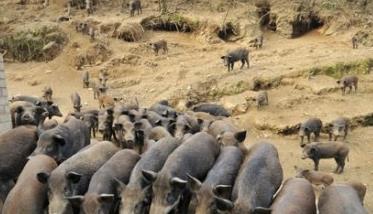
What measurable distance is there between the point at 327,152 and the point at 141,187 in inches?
318

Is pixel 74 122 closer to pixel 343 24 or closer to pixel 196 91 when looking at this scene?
pixel 196 91

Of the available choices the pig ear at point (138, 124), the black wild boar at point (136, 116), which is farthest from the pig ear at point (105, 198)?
the black wild boar at point (136, 116)

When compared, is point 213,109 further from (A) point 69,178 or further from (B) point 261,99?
(A) point 69,178

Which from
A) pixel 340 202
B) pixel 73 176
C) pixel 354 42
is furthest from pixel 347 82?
pixel 73 176

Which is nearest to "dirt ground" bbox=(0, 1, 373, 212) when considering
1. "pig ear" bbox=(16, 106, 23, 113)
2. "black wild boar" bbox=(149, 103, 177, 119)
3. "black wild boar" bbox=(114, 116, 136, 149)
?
"black wild boar" bbox=(149, 103, 177, 119)

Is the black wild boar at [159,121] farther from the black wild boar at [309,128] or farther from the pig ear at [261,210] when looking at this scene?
the pig ear at [261,210]

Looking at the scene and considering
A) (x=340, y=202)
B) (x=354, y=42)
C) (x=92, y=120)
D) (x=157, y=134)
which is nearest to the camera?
(x=340, y=202)

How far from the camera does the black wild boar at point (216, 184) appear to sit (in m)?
6.94

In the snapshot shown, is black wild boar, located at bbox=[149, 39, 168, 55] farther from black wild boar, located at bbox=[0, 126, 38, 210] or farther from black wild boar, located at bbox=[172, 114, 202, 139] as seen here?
black wild boar, located at bbox=[0, 126, 38, 210]

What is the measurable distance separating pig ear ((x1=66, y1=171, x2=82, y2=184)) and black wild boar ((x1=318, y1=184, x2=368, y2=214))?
331 cm

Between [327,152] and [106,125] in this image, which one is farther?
[106,125]

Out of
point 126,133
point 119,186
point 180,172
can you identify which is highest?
point 180,172

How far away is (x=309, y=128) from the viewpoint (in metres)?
16.3

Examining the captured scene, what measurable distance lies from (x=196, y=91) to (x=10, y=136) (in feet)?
38.2
